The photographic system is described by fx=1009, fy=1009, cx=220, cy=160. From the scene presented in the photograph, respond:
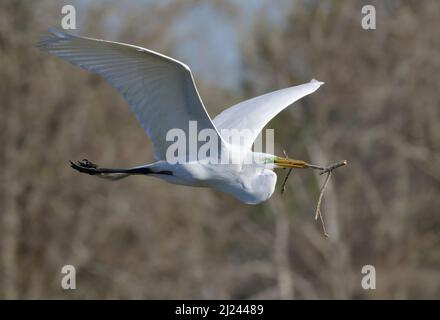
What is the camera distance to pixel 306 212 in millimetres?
21297

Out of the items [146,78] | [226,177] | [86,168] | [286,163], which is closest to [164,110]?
[146,78]

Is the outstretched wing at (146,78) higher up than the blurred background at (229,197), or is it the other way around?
the blurred background at (229,197)

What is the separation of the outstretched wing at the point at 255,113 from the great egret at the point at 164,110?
3.3 inches

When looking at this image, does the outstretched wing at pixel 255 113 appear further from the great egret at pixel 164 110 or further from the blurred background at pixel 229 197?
the blurred background at pixel 229 197

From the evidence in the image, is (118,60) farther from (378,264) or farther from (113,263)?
(378,264)

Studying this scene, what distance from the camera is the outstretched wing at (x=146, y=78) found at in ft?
20.8

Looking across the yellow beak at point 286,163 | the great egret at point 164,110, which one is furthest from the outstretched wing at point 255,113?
the yellow beak at point 286,163

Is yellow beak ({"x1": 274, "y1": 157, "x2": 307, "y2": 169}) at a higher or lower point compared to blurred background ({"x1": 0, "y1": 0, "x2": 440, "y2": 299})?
lower

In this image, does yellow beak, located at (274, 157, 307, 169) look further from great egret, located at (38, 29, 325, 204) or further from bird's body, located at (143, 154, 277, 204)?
bird's body, located at (143, 154, 277, 204)

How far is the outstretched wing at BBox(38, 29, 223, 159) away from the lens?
20.8 ft

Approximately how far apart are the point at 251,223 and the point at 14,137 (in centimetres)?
617

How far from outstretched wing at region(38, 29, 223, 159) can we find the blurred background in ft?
31.9

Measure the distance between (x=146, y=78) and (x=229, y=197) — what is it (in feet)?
47.8

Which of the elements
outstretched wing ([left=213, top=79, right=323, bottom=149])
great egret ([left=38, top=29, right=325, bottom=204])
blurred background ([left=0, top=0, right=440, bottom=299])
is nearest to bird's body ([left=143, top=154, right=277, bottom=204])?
great egret ([left=38, top=29, right=325, bottom=204])
